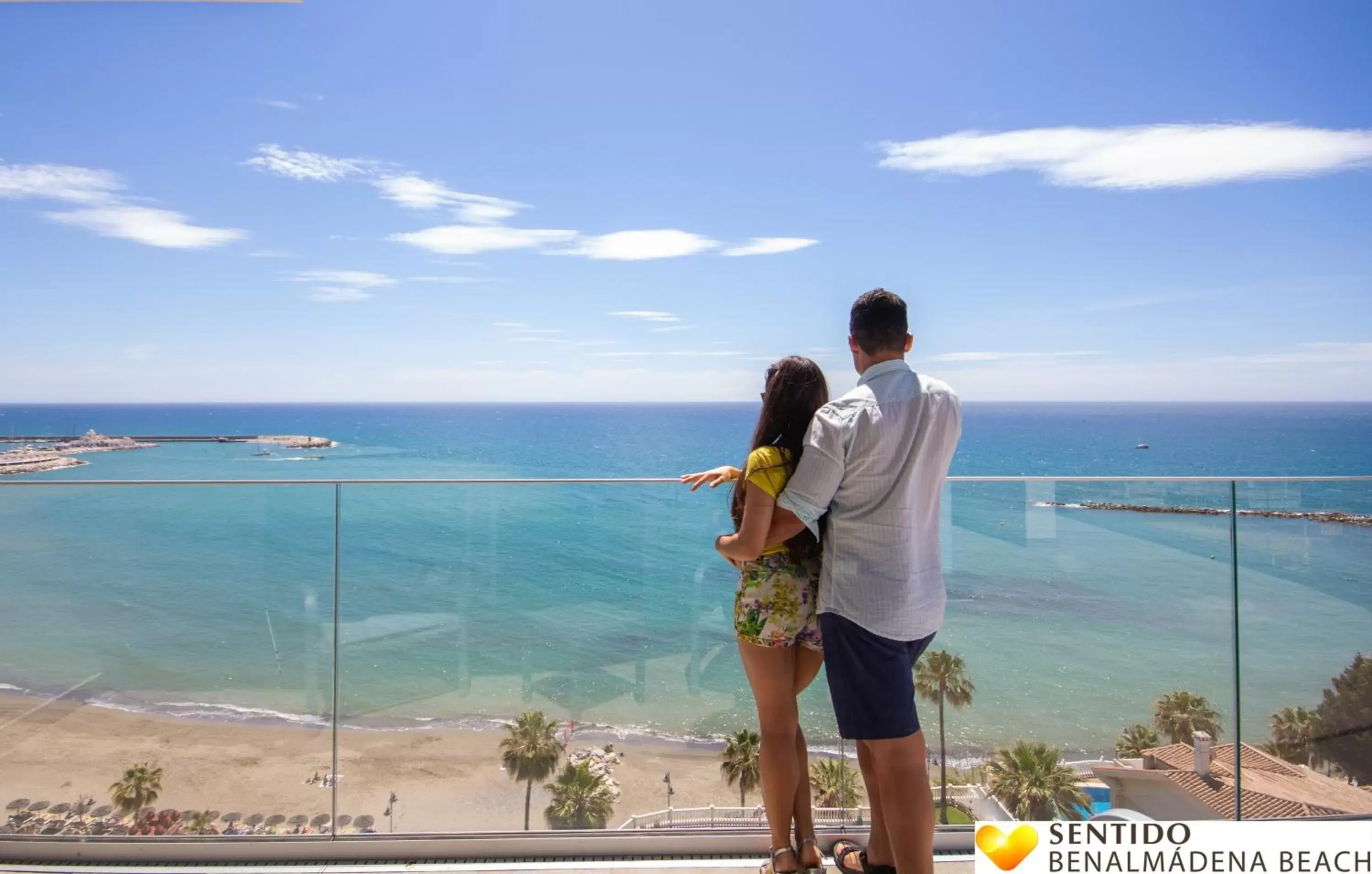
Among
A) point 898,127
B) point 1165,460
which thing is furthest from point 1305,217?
point 898,127

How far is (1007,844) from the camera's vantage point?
7.39ft

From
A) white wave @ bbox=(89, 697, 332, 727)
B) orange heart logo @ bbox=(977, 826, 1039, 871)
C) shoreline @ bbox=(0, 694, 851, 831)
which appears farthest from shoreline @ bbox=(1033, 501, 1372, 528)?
white wave @ bbox=(89, 697, 332, 727)

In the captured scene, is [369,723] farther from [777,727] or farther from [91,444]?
[91,444]

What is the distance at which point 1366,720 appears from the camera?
8.58 ft

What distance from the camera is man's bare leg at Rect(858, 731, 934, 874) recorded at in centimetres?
176

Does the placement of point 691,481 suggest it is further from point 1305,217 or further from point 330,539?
point 1305,217

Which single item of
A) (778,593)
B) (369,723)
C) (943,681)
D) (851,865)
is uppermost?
(778,593)

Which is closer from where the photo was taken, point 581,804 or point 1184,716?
point 581,804

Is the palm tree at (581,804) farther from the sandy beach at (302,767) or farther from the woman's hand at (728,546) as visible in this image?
the woman's hand at (728,546)

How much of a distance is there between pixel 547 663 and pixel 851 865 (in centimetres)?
103

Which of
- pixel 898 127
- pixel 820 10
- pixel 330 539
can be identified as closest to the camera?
pixel 330 539

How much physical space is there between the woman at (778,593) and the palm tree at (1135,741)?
110 centimetres

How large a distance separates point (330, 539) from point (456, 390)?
89.2 m

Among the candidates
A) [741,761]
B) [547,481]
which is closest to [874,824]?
[741,761]
